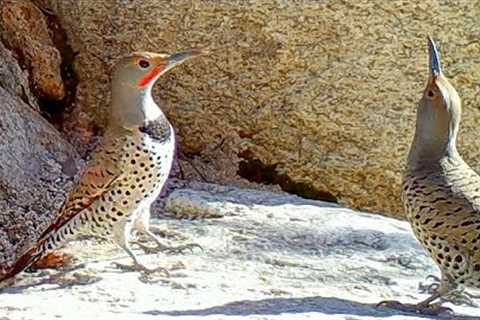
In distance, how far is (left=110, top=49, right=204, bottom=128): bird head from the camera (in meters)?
4.61

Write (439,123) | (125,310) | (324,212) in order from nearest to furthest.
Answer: (125,310) < (439,123) < (324,212)

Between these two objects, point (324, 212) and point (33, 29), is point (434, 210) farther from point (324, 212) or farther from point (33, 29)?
point (33, 29)

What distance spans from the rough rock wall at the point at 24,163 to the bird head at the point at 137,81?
29.1 inches

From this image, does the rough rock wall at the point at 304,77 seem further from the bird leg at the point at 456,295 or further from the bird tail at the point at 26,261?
the bird tail at the point at 26,261

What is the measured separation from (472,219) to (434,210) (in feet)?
0.42

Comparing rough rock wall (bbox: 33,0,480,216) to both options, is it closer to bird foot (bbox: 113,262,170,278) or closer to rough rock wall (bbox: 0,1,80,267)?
rough rock wall (bbox: 0,1,80,267)

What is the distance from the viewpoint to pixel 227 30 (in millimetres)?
5473

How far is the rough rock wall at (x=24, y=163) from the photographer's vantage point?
511cm

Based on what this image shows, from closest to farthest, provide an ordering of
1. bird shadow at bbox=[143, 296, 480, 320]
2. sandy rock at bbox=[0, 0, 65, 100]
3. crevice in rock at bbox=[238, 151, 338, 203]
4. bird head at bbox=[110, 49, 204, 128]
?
bird shadow at bbox=[143, 296, 480, 320]
bird head at bbox=[110, 49, 204, 128]
crevice in rock at bbox=[238, 151, 338, 203]
sandy rock at bbox=[0, 0, 65, 100]

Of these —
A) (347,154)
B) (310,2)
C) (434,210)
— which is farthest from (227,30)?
(434,210)

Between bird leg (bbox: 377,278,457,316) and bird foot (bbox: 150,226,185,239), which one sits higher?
bird leg (bbox: 377,278,457,316)

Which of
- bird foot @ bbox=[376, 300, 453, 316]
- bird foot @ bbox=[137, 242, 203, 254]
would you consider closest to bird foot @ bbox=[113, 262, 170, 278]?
bird foot @ bbox=[137, 242, 203, 254]

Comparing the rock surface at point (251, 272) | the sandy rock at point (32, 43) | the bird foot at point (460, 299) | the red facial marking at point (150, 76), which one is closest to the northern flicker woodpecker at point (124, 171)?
the red facial marking at point (150, 76)

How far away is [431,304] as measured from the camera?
415cm
